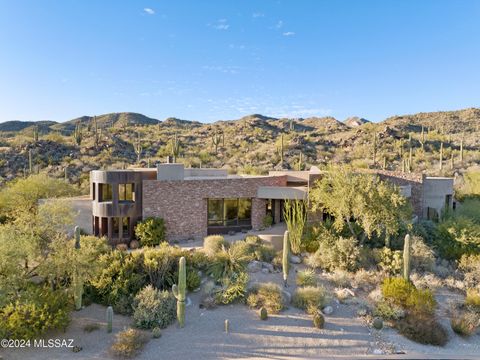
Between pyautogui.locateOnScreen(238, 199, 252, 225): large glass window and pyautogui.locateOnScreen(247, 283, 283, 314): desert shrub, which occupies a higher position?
pyautogui.locateOnScreen(238, 199, 252, 225): large glass window

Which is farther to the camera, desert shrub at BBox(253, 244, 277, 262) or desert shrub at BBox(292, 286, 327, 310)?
desert shrub at BBox(253, 244, 277, 262)

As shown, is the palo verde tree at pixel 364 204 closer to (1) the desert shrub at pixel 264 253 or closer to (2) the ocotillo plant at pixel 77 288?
(1) the desert shrub at pixel 264 253

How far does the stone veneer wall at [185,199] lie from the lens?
21172 millimetres

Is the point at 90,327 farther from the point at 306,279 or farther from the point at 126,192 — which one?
the point at 306,279

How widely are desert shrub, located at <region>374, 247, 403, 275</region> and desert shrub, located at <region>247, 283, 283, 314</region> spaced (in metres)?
6.28

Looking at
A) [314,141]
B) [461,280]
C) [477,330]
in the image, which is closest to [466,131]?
[314,141]

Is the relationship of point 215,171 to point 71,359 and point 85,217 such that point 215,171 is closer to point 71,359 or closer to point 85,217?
point 85,217

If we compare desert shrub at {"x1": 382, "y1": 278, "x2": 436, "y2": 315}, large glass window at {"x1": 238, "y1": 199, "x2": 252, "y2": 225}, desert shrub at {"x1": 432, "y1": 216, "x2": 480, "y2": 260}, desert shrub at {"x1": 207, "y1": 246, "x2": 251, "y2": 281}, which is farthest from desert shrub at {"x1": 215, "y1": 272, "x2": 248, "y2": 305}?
desert shrub at {"x1": 432, "y1": 216, "x2": 480, "y2": 260}

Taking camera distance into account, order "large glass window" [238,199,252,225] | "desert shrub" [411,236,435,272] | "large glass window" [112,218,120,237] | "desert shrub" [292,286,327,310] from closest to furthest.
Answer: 1. "desert shrub" [292,286,327,310]
2. "desert shrub" [411,236,435,272]
3. "large glass window" [112,218,120,237]
4. "large glass window" [238,199,252,225]

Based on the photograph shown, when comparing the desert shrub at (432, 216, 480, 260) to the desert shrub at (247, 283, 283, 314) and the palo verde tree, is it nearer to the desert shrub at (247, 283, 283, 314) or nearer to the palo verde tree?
the palo verde tree

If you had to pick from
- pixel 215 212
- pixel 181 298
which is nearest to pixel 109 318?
pixel 181 298

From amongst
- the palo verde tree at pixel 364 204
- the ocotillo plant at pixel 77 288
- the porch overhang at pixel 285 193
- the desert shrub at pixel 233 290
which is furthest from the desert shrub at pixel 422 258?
the ocotillo plant at pixel 77 288

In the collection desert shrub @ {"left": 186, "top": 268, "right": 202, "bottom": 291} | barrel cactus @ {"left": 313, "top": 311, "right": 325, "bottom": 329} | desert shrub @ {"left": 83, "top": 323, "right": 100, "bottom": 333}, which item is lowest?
desert shrub @ {"left": 83, "top": 323, "right": 100, "bottom": 333}

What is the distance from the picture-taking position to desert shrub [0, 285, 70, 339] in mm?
11516
